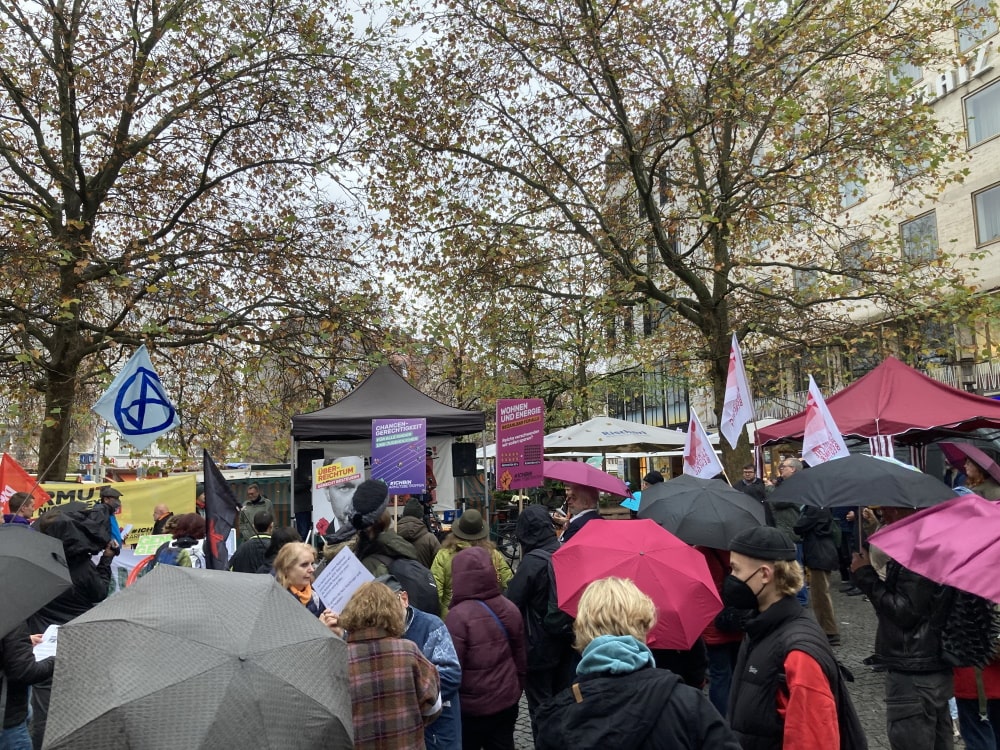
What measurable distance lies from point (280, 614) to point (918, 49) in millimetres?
16247

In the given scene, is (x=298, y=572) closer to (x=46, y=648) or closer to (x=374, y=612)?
(x=374, y=612)

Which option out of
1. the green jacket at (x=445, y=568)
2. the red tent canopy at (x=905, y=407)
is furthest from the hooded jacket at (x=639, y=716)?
the red tent canopy at (x=905, y=407)

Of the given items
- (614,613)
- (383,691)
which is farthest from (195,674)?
(383,691)

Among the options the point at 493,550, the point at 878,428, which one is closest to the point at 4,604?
the point at 493,550

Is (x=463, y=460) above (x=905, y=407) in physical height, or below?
below

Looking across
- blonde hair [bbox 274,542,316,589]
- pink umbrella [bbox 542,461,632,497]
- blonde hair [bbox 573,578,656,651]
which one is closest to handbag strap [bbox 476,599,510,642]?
blonde hair [bbox 274,542,316,589]

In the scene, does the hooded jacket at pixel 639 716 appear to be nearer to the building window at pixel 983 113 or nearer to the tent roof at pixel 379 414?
the tent roof at pixel 379 414

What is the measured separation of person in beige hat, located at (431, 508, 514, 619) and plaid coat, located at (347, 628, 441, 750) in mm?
2221

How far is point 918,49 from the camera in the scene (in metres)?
14.3

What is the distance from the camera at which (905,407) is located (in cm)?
940

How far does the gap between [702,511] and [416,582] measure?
225 centimetres

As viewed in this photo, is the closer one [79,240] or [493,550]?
[493,550]

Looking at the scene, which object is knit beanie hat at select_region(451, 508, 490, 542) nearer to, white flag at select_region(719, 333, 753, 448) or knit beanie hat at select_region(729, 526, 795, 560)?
knit beanie hat at select_region(729, 526, 795, 560)

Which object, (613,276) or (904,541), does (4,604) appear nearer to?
(904,541)
